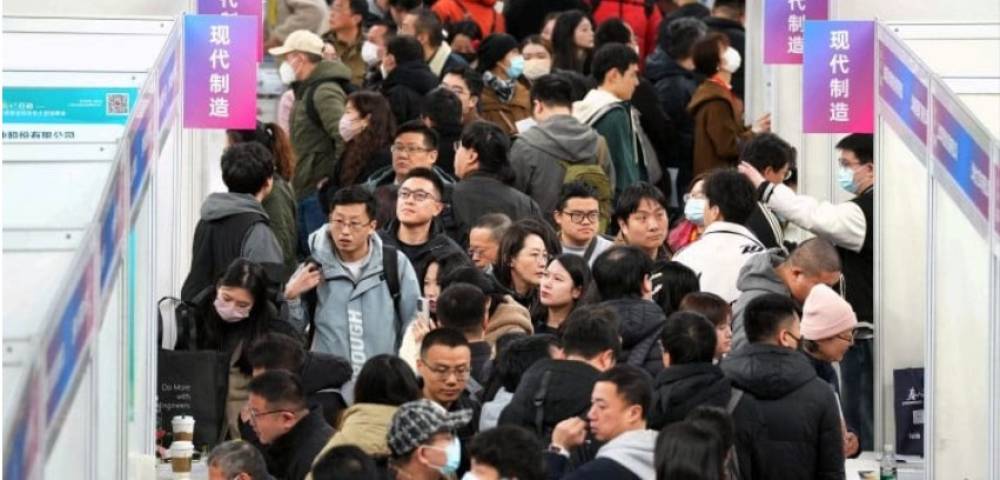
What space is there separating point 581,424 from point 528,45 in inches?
296

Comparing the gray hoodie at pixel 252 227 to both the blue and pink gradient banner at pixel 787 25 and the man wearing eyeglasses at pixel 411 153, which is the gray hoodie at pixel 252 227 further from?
the blue and pink gradient banner at pixel 787 25

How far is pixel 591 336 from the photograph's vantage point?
7.80 meters

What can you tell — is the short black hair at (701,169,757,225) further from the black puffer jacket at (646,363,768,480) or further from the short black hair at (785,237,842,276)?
the black puffer jacket at (646,363,768,480)

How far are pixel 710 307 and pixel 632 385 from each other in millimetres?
1376

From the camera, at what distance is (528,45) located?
14859 millimetres

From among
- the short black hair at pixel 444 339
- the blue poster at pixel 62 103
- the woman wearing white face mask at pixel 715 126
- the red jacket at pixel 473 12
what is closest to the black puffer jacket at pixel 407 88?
the woman wearing white face mask at pixel 715 126

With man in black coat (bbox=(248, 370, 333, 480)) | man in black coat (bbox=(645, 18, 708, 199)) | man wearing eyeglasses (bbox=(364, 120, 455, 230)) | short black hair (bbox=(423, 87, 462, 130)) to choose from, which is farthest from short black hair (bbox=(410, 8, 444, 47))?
man in black coat (bbox=(248, 370, 333, 480))

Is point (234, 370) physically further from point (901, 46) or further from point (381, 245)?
point (901, 46)

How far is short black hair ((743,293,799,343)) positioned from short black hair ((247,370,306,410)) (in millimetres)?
1537

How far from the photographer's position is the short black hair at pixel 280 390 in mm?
7891

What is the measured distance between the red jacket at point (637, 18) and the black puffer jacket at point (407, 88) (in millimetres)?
3478

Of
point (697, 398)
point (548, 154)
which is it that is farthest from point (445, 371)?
point (548, 154)

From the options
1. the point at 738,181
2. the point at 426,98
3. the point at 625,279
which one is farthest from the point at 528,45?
the point at 625,279

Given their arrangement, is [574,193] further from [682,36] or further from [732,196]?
[682,36]
